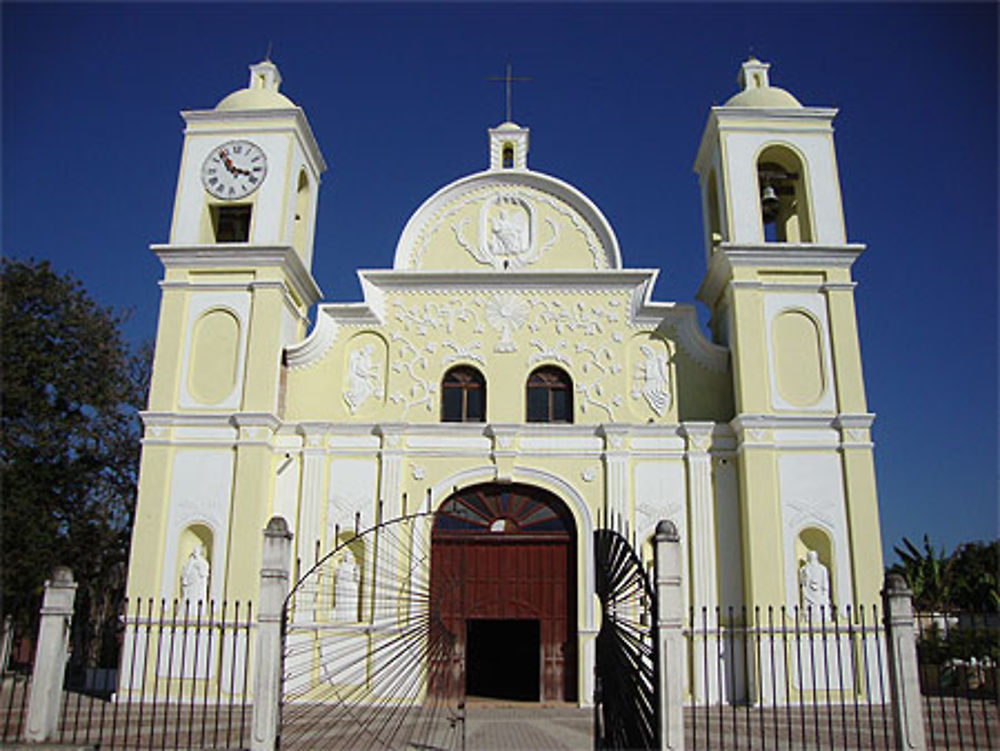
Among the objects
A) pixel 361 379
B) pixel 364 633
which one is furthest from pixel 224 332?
pixel 364 633

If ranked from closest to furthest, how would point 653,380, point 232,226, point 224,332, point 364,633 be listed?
1. point 364,633
2. point 224,332
3. point 653,380
4. point 232,226

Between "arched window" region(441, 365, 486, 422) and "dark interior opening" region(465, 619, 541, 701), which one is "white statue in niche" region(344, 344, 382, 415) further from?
"dark interior opening" region(465, 619, 541, 701)

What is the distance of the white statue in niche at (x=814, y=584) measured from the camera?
15.4m

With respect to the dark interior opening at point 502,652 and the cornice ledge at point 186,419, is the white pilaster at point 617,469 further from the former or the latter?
the cornice ledge at point 186,419

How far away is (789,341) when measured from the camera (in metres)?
17.0

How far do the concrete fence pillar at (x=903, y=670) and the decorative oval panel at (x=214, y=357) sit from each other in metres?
12.0

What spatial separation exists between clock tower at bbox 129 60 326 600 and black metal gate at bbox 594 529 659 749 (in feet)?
28.3

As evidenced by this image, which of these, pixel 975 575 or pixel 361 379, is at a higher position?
pixel 361 379

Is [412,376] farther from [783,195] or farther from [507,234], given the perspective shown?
[783,195]

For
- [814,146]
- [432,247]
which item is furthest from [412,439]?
[814,146]

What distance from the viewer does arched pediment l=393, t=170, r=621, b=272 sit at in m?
18.4

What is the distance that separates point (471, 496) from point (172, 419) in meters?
5.74

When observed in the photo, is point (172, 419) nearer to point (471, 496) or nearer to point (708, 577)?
point (471, 496)

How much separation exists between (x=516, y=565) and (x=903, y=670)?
7954 millimetres
